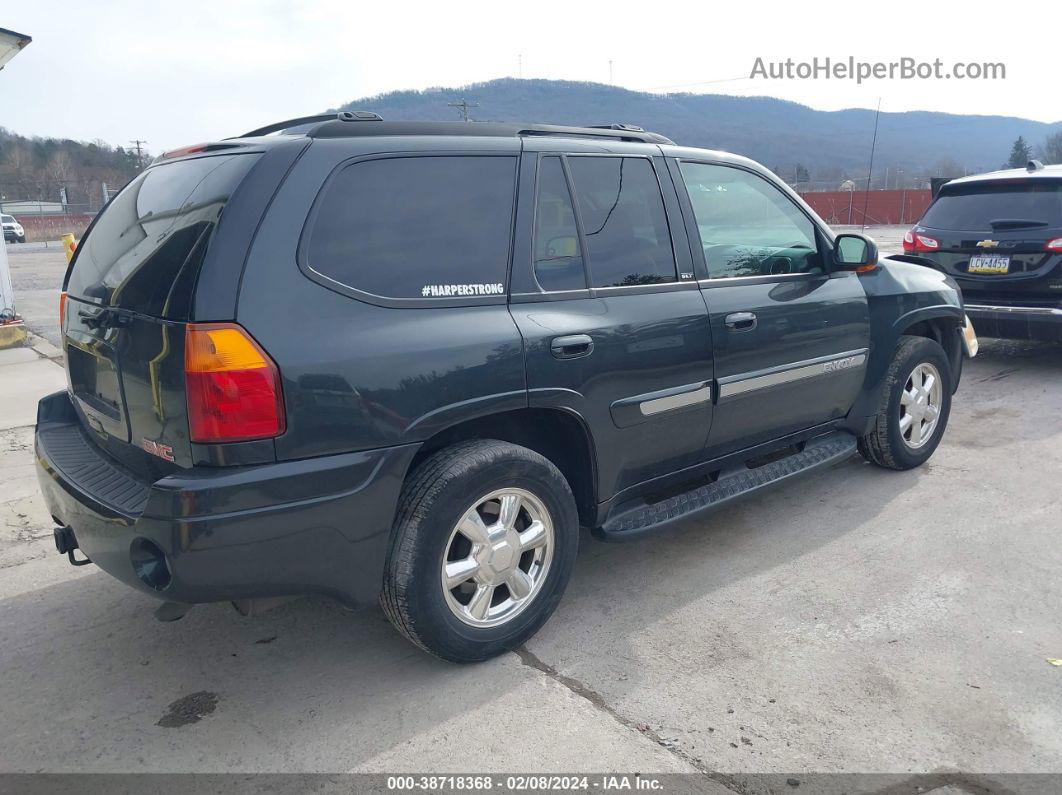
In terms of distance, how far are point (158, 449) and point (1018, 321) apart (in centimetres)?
713

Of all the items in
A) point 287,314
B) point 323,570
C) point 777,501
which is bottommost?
point 777,501

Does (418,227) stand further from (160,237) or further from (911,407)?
(911,407)

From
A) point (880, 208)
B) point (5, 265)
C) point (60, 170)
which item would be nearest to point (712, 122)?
point (60, 170)

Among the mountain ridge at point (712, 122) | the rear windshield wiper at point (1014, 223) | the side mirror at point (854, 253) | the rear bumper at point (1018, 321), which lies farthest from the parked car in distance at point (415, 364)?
the mountain ridge at point (712, 122)

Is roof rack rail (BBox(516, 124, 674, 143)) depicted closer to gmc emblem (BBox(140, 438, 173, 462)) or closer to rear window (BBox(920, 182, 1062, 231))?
gmc emblem (BBox(140, 438, 173, 462))

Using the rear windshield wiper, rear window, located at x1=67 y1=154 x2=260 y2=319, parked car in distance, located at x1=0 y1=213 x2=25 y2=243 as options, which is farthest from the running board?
parked car in distance, located at x1=0 y1=213 x2=25 y2=243

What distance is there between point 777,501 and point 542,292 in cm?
225

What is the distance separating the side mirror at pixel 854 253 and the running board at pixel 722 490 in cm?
93

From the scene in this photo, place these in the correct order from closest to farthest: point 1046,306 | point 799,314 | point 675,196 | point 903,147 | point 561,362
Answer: point 561,362
point 675,196
point 799,314
point 1046,306
point 903,147

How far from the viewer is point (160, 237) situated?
2.78m

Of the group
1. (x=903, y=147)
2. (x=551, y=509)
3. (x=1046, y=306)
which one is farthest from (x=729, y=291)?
(x=903, y=147)

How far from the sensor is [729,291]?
377cm

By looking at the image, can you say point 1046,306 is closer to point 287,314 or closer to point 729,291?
point 729,291

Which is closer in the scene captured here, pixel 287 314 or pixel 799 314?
pixel 287 314
